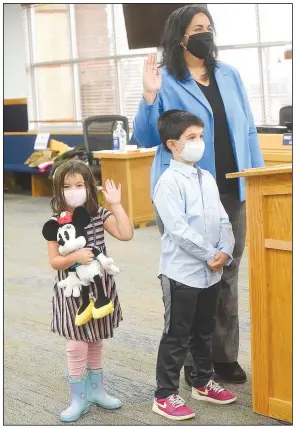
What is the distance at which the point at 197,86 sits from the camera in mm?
3049

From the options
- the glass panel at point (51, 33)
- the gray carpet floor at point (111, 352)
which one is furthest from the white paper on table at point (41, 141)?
the gray carpet floor at point (111, 352)

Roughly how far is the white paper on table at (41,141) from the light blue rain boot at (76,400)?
8.24 m

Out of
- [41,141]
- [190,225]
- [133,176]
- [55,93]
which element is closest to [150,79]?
[190,225]

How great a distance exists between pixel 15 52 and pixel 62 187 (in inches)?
399

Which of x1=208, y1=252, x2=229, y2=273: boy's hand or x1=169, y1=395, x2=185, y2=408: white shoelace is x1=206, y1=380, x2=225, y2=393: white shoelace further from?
x1=208, y1=252, x2=229, y2=273: boy's hand

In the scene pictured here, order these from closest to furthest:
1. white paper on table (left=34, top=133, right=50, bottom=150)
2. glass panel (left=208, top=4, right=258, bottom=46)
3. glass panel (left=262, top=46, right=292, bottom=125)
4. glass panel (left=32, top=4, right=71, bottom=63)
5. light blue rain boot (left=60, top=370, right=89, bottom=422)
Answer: light blue rain boot (left=60, top=370, right=89, bottom=422), glass panel (left=262, top=46, right=292, bottom=125), glass panel (left=208, top=4, right=258, bottom=46), white paper on table (left=34, top=133, right=50, bottom=150), glass panel (left=32, top=4, right=71, bottom=63)

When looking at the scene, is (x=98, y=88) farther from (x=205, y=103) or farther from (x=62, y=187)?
(x=62, y=187)

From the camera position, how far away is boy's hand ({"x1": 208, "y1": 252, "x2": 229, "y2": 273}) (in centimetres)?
285

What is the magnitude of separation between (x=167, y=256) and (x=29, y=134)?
28.6 ft

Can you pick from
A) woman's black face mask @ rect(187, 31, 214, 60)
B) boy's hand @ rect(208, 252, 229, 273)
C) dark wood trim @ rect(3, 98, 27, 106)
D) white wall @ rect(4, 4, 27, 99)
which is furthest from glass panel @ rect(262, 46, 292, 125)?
boy's hand @ rect(208, 252, 229, 273)

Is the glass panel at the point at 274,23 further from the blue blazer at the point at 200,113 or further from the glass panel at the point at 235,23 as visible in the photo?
the blue blazer at the point at 200,113

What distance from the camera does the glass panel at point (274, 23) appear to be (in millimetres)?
8898

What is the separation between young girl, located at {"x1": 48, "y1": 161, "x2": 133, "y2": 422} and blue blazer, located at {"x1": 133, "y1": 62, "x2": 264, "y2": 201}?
25 centimetres

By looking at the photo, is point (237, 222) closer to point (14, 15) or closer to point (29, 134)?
point (29, 134)
